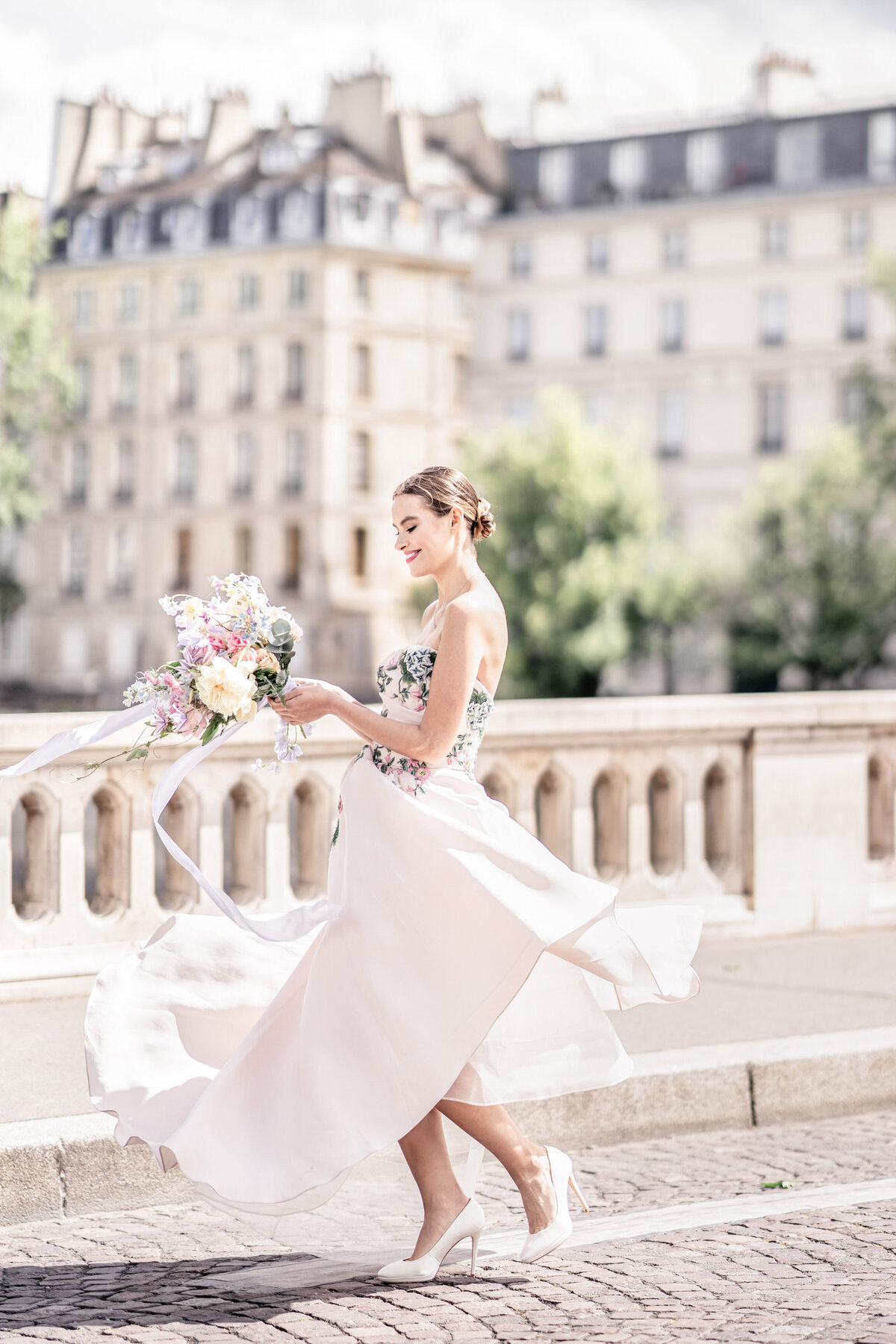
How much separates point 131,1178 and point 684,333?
64458 millimetres

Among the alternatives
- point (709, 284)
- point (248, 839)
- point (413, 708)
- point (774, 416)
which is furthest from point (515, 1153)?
point (709, 284)

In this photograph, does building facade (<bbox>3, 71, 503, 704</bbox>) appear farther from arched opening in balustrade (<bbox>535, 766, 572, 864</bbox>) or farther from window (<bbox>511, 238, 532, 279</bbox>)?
arched opening in balustrade (<bbox>535, 766, 572, 864</bbox>)

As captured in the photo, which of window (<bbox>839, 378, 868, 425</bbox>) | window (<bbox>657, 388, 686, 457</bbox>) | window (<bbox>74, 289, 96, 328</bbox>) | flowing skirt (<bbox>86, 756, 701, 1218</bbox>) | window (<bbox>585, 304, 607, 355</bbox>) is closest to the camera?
flowing skirt (<bbox>86, 756, 701, 1218</bbox>)

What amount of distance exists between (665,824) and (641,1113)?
2.76 metres

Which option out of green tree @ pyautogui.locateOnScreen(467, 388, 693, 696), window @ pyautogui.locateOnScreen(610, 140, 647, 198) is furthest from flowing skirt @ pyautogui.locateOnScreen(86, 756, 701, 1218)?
window @ pyautogui.locateOnScreen(610, 140, 647, 198)

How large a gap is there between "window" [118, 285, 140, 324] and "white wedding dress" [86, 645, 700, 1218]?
70924 millimetres

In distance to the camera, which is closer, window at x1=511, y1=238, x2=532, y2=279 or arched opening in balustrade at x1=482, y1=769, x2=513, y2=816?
arched opening in balustrade at x1=482, y1=769, x2=513, y2=816

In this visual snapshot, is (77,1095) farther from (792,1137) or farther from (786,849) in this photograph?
(786,849)

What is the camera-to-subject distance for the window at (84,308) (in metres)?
74.1

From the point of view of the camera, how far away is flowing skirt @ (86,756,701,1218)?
449cm

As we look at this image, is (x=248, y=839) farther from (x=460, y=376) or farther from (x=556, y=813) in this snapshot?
(x=460, y=376)

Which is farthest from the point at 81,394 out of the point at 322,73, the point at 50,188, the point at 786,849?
the point at 786,849

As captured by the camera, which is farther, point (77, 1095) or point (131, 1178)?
point (77, 1095)

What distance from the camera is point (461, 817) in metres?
4.69
